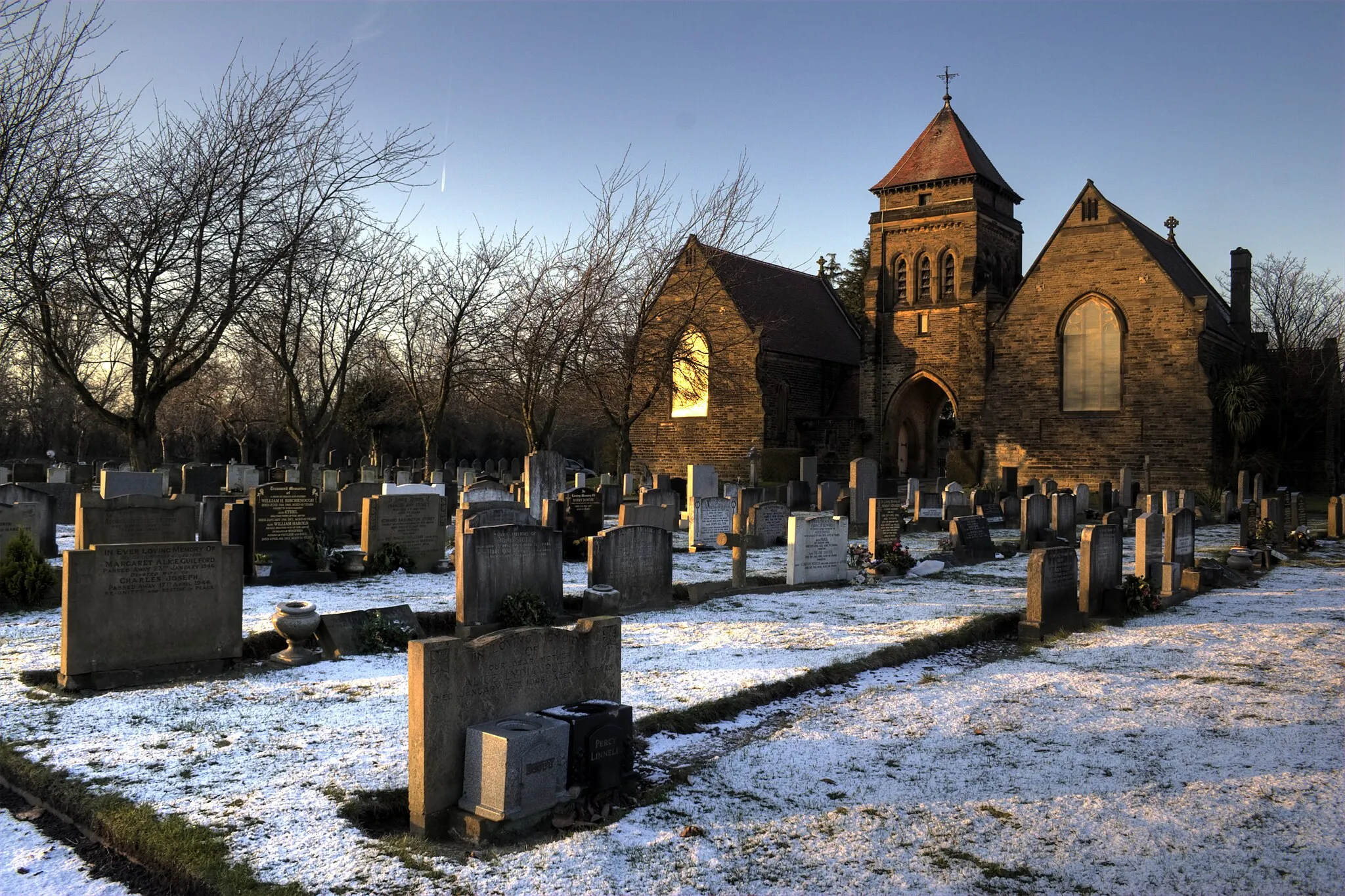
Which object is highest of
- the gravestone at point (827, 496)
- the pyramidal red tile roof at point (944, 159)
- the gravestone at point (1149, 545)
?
the pyramidal red tile roof at point (944, 159)

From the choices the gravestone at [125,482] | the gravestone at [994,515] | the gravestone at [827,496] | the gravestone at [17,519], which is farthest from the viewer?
the gravestone at [827,496]

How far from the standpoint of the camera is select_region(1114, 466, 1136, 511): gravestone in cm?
2586

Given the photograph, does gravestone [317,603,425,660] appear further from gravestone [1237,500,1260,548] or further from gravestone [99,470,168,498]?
gravestone [1237,500,1260,548]

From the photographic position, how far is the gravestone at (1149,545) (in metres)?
11.7

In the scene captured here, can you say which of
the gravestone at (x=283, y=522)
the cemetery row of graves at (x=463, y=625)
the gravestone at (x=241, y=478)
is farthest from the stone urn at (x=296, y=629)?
the gravestone at (x=241, y=478)

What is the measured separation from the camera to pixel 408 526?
499 inches

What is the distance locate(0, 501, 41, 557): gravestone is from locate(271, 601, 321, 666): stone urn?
5648 millimetres

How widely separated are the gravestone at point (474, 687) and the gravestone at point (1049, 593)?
563 cm

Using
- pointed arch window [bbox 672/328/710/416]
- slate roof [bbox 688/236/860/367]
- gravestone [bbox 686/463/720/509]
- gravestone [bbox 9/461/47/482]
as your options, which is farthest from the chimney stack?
gravestone [bbox 9/461/47/482]

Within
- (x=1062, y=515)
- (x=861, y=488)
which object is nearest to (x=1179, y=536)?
(x=1062, y=515)

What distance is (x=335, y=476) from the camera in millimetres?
25312

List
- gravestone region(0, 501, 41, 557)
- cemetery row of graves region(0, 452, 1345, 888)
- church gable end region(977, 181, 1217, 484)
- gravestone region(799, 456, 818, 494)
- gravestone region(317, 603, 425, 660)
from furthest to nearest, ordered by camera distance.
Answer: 1. church gable end region(977, 181, 1217, 484)
2. gravestone region(799, 456, 818, 494)
3. gravestone region(0, 501, 41, 557)
4. gravestone region(317, 603, 425, 660)
5. cemetery row of graves region(0, 452, 1345, 888)

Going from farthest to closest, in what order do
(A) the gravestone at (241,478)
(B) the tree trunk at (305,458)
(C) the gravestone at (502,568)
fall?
(A) the gravestone at (241,478), (B) the tree trunk at (305,458), (C) the gravestone at (502,568)

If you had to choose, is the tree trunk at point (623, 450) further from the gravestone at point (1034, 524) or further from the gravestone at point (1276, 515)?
the gravestone at point (1276, 515)
